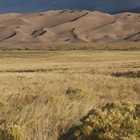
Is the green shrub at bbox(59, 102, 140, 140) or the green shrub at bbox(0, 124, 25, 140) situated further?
the green shrub at bbox(0, 124, 25, 140)

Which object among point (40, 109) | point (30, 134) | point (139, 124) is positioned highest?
point (139, 124)

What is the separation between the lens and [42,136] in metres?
5.46

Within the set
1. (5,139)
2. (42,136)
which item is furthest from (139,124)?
(5,139)

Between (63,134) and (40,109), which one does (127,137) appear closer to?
(63,134)

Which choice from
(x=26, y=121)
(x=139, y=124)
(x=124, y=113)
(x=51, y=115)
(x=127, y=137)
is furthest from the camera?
(x=51, y=115)

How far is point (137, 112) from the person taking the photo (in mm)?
5969

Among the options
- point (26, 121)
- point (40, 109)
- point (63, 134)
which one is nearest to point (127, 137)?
point (63, 134)

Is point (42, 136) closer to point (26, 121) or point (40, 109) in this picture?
A: point (26, 121)

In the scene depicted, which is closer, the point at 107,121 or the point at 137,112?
the point at 107,121

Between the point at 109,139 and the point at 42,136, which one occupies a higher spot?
the point at 109,139

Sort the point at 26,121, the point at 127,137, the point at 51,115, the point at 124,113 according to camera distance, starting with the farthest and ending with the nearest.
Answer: the point at 51,115, the point at 26,121, the point at 124,113, the point at 127,137

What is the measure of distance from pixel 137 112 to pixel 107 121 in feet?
2.95

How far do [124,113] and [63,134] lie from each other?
1005mm

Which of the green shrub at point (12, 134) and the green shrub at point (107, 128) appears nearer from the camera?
A: the green shrub at point (107, 128)
